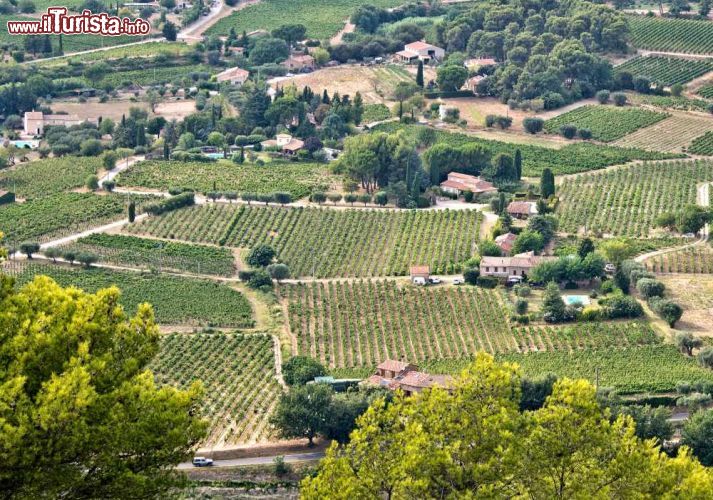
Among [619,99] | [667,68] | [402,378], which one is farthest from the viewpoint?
[667,68]

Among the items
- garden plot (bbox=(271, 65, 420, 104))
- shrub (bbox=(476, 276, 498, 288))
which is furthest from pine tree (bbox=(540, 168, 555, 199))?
garden plot (bbox=(271, 65, 420, 104))

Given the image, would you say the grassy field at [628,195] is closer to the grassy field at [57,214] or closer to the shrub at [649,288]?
the shrub at [649,288]

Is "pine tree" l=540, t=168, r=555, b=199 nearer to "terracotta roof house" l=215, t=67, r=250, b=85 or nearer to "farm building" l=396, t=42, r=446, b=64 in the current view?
"terracotta roof house" l=215, t=67, r=250, b=85

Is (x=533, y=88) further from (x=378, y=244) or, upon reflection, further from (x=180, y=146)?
(x=378, y=244)

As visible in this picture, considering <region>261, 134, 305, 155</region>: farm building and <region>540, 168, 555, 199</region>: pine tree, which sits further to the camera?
<region>261, 134, 305, 155</region>: farm building

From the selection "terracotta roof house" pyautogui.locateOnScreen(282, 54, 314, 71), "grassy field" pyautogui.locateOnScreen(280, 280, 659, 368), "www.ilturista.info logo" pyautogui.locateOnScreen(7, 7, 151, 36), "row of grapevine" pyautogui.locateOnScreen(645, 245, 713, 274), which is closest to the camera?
"grassy field" pyautogui.locateOnScreen(280, 280, 659, 368)

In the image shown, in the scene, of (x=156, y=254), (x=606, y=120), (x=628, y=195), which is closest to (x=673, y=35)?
(x=606, y=120)

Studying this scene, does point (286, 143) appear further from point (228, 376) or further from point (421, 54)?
point (228, 376)
